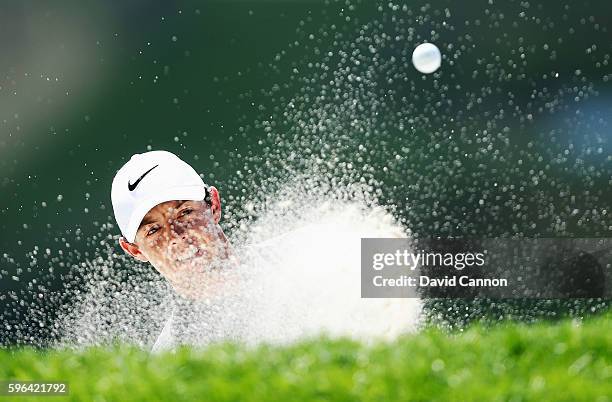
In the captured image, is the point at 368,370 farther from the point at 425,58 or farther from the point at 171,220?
the point at 425,58

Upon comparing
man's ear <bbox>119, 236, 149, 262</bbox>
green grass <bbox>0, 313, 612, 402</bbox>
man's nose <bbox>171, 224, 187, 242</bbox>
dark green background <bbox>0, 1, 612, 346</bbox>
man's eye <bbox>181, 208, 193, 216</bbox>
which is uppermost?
dark green background <bbox>0, 1, 612, 346</bbox>

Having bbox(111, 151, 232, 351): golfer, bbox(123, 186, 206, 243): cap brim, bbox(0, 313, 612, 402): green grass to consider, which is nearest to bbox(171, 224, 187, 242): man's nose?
bbox(111, 151, 232, 351): golfer

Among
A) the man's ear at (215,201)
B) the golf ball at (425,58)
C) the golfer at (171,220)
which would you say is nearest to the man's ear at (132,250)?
the golfer at (171,220)

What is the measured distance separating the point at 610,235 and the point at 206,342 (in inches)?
60.9

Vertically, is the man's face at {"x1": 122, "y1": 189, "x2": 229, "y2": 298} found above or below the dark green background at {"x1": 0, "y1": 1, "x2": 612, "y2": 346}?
below

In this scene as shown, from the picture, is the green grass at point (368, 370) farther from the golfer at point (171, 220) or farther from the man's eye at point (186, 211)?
the man's eye at point (186, 211)

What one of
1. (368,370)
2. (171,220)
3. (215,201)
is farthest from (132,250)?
(368,370)

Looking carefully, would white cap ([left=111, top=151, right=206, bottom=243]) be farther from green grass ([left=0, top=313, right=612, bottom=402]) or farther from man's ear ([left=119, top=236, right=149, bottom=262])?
green grass ([left=0, top=313, right=612, bottom=402])

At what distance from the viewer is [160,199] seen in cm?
355

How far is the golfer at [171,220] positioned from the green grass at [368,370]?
504 mm

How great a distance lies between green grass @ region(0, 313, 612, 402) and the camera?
8.36 ft

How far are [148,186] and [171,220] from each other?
161 millimetres

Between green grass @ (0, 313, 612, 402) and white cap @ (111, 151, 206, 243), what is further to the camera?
white cap @ (111, 151, 206, 243)

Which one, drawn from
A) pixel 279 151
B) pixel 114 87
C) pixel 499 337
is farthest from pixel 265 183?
pixel 499 337
